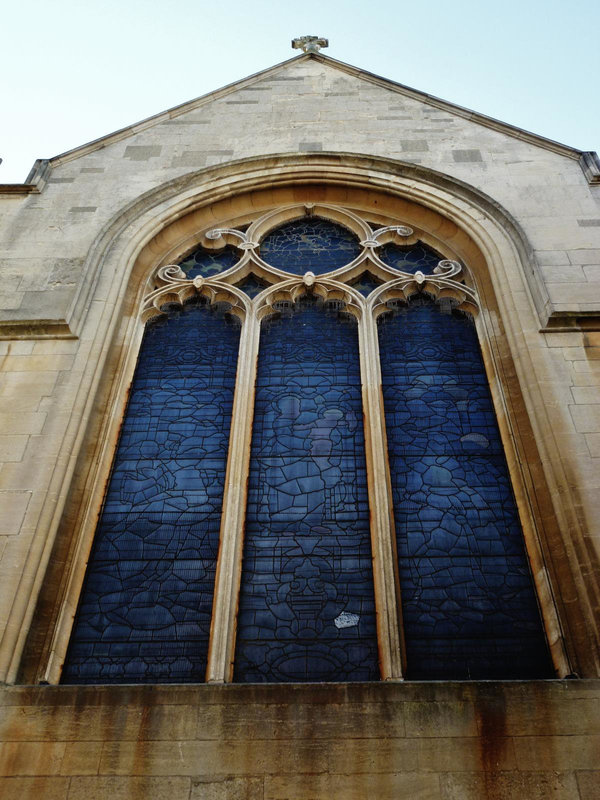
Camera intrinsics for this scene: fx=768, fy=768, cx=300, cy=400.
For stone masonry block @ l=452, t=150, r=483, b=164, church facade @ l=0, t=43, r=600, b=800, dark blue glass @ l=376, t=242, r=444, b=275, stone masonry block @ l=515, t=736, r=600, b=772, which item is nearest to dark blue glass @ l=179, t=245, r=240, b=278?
church facade @ l=0, t=43, r=600, b=800

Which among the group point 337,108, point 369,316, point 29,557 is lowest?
point 29,557

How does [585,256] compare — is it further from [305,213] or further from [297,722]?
[297,722]

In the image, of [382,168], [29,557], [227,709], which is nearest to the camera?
[227,709]

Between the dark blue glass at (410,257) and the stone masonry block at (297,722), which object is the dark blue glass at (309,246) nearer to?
the dark blue glass at (410,257)

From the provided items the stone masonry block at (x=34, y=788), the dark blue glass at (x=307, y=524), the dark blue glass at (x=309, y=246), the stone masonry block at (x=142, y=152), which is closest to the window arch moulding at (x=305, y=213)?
Answer: the dark blue glass at (x=309, y=246)

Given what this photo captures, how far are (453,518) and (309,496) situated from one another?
1.20 metres

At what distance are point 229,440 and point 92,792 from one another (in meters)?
3.16

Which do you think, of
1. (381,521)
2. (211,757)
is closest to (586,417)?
(381,521)

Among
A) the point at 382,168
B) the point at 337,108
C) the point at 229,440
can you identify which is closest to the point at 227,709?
the point at 229,440

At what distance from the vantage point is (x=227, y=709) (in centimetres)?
469

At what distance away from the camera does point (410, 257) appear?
30.4 feet

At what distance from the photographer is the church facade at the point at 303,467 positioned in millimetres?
4594

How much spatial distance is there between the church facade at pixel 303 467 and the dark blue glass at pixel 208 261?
1.6 inches

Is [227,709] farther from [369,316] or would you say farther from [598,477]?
[369,316]
